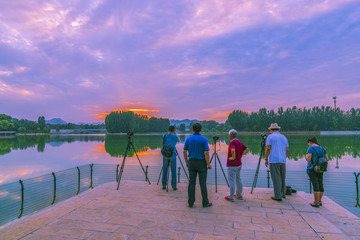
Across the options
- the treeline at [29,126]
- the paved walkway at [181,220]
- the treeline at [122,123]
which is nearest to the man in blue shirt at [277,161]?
the paved walkway at [181,220]

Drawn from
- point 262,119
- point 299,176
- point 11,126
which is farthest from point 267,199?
point 11,126

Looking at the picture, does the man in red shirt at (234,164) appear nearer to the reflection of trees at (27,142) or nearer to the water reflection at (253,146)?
the water reflection at (253,146)

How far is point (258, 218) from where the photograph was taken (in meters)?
4.07

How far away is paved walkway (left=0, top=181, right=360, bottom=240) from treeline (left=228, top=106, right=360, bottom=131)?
3865 inches

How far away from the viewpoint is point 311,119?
88.8 metres

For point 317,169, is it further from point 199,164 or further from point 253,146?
point 253,146

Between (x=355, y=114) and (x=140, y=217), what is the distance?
12250 centimetres

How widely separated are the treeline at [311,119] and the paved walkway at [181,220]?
98171 millimetres

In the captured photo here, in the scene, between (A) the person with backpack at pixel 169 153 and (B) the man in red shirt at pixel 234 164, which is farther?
(A) the person with backpack at pixel 169 153

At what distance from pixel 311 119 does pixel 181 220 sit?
10252cm

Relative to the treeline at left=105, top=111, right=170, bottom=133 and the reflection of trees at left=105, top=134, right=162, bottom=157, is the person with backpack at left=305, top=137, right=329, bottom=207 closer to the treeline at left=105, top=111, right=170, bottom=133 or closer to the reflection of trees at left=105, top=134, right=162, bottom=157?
the reflection of trees at left=105, top=134, right=162, bottom=157

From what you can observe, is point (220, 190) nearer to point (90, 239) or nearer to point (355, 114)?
point (90, 239)

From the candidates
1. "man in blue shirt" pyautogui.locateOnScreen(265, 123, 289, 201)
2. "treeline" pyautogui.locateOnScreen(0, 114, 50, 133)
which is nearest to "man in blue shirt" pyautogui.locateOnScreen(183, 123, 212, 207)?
"man in blue shirt" pyautogui.locateOnScreen(265, 123, 289, 201)

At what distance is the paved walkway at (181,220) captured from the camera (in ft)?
11.2
